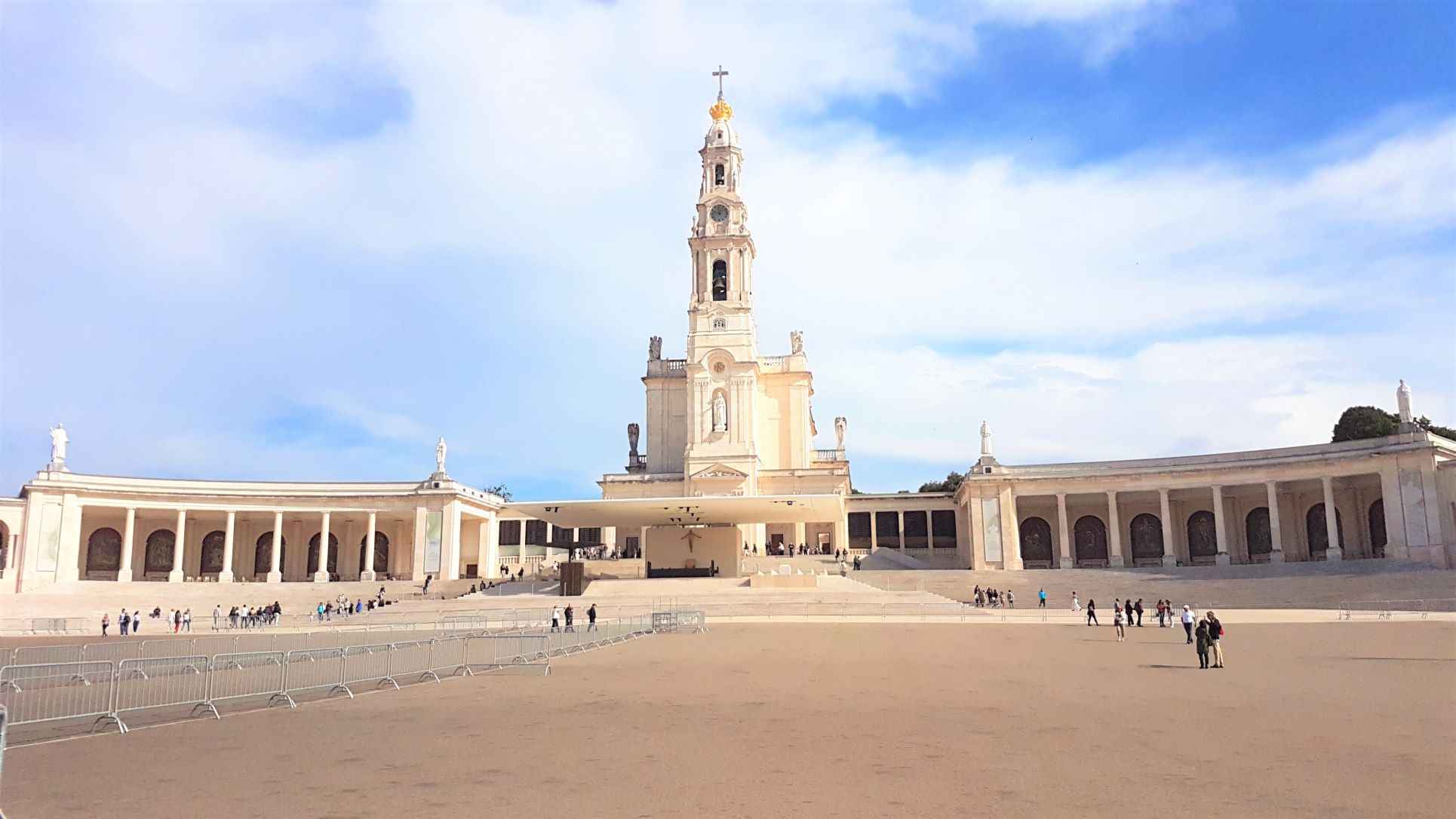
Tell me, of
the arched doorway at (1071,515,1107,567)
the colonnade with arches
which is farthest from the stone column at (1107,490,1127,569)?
the arched doorway at (1071,515,1107,567)

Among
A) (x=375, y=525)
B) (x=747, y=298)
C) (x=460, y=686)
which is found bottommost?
(x=460, y=686)

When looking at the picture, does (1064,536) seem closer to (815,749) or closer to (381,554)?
(381,554)

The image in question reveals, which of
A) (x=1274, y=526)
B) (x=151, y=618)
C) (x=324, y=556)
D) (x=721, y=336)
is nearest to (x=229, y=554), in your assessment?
(x=324, y=556)

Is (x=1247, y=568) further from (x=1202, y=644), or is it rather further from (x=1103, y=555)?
(x=1202, y=644)

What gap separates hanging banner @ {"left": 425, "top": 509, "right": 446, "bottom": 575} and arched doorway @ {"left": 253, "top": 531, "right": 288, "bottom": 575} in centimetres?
1345

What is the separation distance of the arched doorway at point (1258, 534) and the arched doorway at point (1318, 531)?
2.06 metres

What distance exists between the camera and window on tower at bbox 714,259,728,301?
246ft

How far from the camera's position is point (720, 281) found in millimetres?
75125

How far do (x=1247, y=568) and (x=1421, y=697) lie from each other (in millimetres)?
40245

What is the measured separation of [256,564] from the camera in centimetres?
7081

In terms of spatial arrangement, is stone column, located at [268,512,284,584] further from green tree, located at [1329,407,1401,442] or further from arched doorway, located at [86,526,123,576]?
green tree, located at [1329,407,1401,442]

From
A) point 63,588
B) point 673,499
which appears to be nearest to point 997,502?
point 673,499

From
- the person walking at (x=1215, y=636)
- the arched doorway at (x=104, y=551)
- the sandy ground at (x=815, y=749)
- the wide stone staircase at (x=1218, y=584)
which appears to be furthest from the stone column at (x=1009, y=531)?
the arched doorway at (x=104, y=551)

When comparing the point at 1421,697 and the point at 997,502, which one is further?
the point at 997,502
